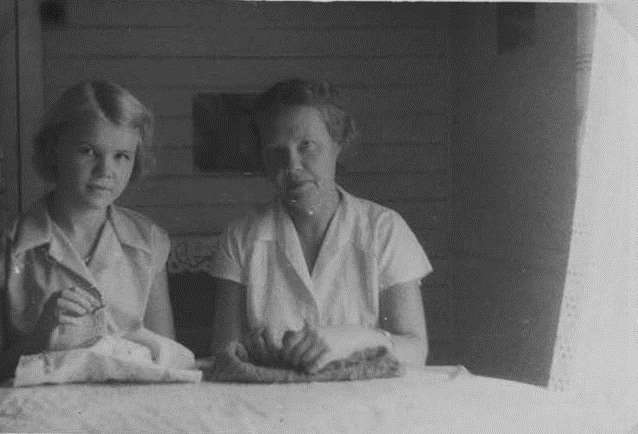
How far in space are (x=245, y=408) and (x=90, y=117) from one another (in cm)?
46

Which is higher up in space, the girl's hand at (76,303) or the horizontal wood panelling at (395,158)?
the horizontal wood panelling at (395,158)

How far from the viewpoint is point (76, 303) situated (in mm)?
1282

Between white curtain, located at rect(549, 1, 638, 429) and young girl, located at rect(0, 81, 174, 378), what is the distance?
0.60 metres

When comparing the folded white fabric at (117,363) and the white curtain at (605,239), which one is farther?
the white curtain at (605,239)

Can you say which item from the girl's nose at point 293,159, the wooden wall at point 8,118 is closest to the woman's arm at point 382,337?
the girl's nose at point 293,159

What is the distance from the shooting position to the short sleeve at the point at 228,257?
51.5 inches

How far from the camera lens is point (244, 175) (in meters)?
1.29

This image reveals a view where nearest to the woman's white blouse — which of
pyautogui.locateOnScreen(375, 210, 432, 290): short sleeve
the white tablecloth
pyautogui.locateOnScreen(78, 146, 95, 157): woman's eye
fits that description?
pyautogui.locateOnScreen(375, 210, 432, 290): short sleeve

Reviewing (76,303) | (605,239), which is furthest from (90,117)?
(605,239)

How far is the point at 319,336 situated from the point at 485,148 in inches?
14.1

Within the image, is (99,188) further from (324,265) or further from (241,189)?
(324,265)

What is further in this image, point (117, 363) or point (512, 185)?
point (512, 185)

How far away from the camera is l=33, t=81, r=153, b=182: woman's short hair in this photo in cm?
127

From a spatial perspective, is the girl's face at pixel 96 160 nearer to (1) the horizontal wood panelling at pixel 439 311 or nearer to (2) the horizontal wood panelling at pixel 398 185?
(2) the horizontal wood panelling at pixel 398 185
